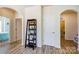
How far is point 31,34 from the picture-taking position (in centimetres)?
527

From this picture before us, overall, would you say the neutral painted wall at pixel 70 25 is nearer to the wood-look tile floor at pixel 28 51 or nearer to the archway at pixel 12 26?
the wood-look tile floor at pixel 28 51

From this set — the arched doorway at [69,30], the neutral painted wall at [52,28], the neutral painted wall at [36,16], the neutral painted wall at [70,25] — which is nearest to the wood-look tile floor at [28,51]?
the arched doorway at [69,30]

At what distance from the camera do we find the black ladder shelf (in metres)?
4.97

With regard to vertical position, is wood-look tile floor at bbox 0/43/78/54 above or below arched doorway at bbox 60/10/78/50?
below

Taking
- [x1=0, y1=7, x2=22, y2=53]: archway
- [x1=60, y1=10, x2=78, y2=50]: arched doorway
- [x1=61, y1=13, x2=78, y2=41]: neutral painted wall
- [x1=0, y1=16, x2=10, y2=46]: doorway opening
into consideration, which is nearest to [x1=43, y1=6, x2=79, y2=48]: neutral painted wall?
[x1=60, y1=10, x2=78, y2=50]: arched doorway

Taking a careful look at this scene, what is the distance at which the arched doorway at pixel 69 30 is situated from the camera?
189 inches

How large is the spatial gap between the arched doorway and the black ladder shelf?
1.14m

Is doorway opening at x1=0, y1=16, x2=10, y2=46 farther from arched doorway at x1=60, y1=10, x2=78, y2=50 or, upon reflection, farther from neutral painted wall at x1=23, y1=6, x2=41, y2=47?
arched doorway at x1=60, y1=10, x2=78, y2=50

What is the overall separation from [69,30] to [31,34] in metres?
1.59

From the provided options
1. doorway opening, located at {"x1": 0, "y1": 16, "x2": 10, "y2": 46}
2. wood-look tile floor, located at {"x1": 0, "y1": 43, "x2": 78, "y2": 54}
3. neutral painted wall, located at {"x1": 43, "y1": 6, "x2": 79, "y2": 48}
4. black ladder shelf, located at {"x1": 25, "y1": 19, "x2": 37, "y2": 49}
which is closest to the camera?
wood-look tile floor, located at {"x1": 0, "y1": 43, "x2": 78, "y2": 54}

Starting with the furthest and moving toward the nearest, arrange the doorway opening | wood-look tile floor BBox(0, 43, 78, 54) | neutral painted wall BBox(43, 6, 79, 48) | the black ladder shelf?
neutral painted wall BBox(43, 6, 79, 48) → the black ladder shelf → the doorway opening → wood-look tile floor BBox(0, 43, 78, 54)

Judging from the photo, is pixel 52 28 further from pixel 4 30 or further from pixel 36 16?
pixel 4 30
